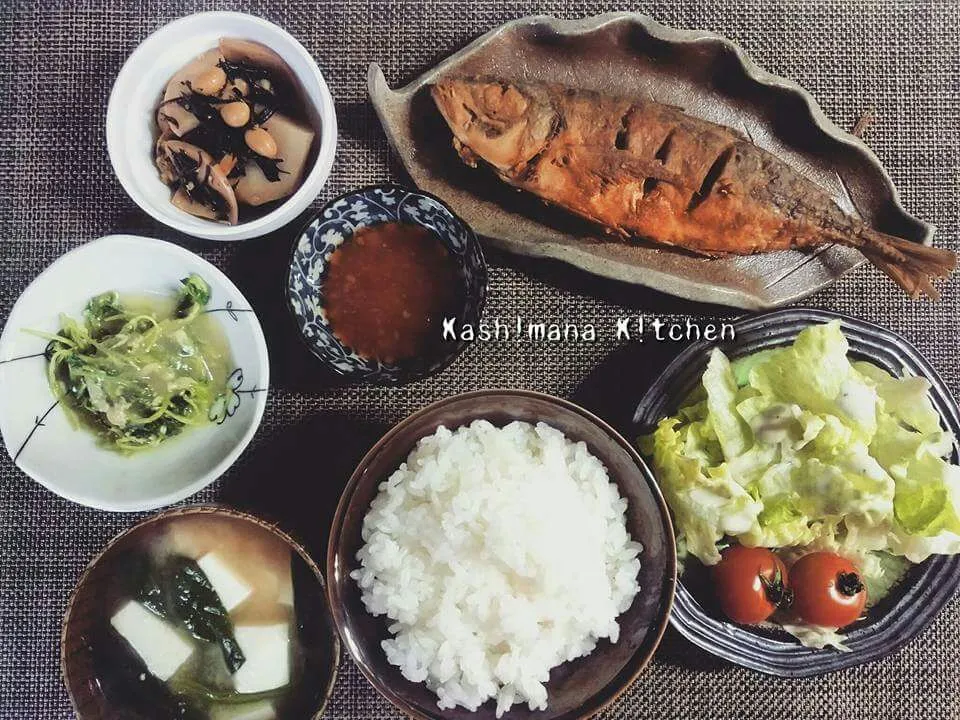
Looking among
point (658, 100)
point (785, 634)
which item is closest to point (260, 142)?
point (658, 100)

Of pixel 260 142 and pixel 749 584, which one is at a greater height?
pixel 260 142

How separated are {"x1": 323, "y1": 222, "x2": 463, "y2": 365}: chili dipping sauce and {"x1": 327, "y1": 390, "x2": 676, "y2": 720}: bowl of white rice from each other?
0.27 m

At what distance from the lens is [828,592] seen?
195cm

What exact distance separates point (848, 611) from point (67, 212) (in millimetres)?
2401

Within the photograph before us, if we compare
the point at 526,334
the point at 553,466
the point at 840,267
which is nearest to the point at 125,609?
the point at 553,466

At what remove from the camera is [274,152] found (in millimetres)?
2082

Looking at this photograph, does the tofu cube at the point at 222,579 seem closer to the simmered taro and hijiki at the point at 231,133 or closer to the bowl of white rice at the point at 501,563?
the bowl of white rice at the point at 501,563

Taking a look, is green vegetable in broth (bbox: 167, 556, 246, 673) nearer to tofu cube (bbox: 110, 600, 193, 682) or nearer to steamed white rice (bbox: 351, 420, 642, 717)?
tofu cube (bbox: 110, 600, 193, 682)

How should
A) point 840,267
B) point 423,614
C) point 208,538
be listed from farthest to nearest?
point 840,267 → point 208,538 → point 423,614

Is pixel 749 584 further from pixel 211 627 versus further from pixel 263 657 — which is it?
pixel 211 627

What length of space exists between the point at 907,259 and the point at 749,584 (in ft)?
3.21

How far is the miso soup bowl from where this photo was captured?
1884mm

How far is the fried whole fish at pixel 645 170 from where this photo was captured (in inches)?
83.3

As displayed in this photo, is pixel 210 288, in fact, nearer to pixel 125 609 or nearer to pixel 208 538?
pixel 208 538
